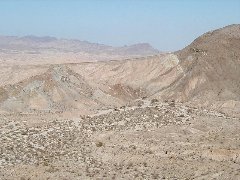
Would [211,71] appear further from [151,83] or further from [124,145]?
[124,145]

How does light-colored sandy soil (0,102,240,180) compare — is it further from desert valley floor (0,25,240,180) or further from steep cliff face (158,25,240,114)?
steep cliff face (158,25,240,114)

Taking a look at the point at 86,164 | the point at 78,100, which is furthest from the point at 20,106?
the point at 86,164

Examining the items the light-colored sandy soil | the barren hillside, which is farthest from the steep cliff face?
the light-colored sandy soil

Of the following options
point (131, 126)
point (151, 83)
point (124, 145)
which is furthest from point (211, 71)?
point (124, 145)

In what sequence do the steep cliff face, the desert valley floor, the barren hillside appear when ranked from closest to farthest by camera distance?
the desert valley floor
the barren hillside
the steep cliff face

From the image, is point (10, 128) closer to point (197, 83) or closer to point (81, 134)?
point (81, 134)

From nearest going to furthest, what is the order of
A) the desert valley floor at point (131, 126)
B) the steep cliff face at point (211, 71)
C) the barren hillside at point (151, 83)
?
the desert valley floor at point (131, 126) < the barren hillside at point (151, 83) < the steep cliff face at point (211, 71)

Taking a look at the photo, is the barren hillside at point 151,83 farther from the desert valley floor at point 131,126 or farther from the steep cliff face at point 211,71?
the desert valley floor at point 131,126

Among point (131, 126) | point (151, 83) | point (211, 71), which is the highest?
point (211, 71)

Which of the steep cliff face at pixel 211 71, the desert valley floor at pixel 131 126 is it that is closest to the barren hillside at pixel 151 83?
the steep cliff face at pixel 211 71

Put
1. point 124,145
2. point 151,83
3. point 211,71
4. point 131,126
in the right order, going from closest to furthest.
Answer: point 124,145, point 131,126, point 211,71, point 151,83

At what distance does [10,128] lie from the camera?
25.9m

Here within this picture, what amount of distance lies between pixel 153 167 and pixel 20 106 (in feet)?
62.7

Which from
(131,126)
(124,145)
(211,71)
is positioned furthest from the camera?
(211,71)
